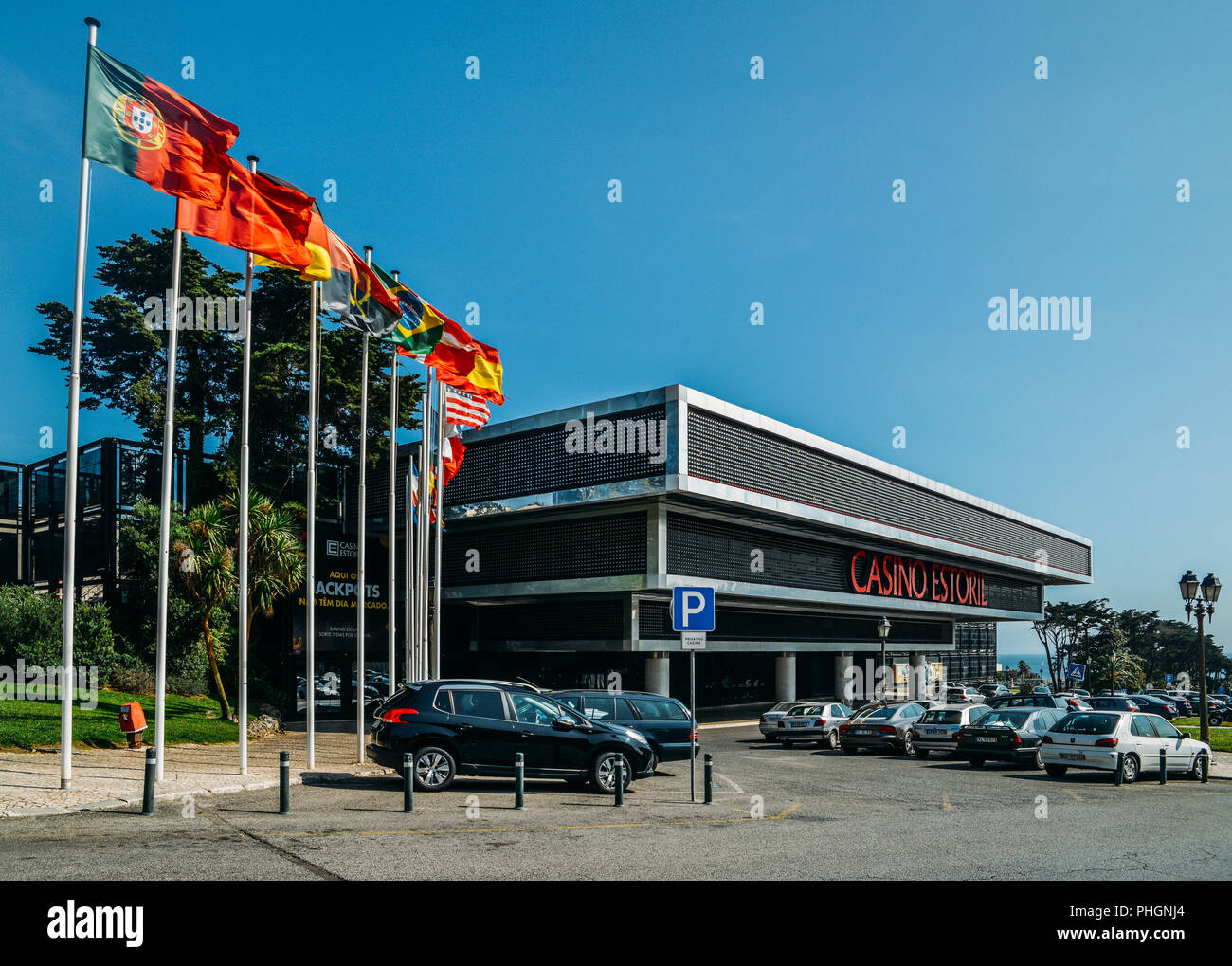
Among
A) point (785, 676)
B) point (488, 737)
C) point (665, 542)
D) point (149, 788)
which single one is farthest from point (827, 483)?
point (149, 788)

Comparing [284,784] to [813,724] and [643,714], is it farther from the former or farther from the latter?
[813,724]

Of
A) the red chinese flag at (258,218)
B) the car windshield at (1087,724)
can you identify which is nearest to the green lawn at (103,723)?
the red chinese flag at (258,218)

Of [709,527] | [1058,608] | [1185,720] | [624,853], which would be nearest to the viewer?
[624,853]

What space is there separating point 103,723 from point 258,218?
39.3ft

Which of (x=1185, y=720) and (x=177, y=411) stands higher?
(x=177, y=411)

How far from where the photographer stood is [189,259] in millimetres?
38594

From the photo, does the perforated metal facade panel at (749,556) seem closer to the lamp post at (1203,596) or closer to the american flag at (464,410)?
the american flag at (464,410)

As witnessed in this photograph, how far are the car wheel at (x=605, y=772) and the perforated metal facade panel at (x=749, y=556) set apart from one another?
58.9 feet

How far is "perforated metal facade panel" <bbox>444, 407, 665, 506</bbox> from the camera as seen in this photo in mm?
33656

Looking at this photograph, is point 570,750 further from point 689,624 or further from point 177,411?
point 177,411

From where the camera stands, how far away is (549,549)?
37.2 m

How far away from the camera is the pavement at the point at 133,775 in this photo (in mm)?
14016
